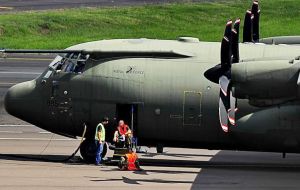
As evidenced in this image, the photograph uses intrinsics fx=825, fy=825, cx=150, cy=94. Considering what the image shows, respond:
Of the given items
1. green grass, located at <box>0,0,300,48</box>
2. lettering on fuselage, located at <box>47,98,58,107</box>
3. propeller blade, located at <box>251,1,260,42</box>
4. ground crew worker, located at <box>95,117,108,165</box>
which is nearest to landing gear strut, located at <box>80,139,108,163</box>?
ground crew worker, located at <box>95,117,108,165</box>

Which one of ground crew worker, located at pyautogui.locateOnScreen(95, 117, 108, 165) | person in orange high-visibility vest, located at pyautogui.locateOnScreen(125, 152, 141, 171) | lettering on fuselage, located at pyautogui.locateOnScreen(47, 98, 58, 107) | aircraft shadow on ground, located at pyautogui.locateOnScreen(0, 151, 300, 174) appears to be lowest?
aircraft shadow on ground, located at pyautogui.locateOnScreen(0, 151, 300, 174)

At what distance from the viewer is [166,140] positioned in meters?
27.8

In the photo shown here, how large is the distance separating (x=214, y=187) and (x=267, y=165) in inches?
213

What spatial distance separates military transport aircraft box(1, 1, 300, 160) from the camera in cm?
2670

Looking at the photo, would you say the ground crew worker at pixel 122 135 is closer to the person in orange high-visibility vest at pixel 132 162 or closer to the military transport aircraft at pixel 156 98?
the person in orange high-visibility vest at pixel 132 162

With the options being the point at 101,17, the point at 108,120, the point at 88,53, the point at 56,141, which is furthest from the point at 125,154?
the point at 101,17

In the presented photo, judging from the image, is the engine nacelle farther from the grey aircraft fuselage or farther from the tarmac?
the tarmac

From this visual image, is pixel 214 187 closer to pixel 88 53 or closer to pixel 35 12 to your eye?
pixel 88 53

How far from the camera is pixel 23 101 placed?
1144 inches

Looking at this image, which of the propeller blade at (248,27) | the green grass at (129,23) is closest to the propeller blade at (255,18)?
the propeller blade at (248,27)

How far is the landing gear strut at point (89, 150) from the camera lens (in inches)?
1125

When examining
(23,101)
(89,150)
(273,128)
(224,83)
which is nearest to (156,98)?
(89,150)

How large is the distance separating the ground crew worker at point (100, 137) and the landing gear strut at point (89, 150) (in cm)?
47

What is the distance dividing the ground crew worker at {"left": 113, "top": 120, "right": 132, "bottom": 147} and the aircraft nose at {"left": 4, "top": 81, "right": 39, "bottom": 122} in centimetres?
332
